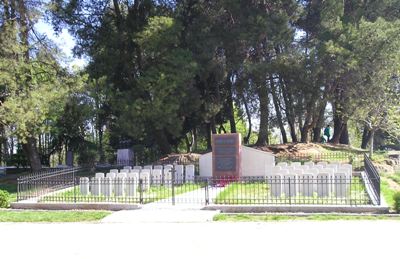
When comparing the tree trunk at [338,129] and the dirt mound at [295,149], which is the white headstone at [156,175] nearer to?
the dirt mound at [295,149]

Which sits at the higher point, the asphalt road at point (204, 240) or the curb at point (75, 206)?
the curb at point (75, 206)

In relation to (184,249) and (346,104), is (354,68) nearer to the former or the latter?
(346,104)

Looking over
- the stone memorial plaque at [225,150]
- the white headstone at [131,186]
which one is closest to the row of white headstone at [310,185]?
the white headstone at [131,186]

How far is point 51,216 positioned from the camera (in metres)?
15.4

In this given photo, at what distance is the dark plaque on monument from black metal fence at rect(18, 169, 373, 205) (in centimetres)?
168

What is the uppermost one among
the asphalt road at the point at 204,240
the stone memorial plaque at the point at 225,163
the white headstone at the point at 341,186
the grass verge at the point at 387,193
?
the stone memorial plaque at the point at 225,163

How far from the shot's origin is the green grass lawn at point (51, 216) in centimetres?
1501

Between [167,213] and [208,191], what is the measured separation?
3.37m

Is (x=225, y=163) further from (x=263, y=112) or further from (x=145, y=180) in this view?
(x=263, y=112)

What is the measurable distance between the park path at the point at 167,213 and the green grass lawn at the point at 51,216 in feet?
1.98

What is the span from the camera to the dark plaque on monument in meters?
23.8

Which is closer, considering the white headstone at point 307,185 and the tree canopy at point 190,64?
the white headstone at point 307,185

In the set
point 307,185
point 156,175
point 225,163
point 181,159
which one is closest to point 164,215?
point 307,185

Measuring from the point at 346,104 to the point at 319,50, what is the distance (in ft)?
17.1
